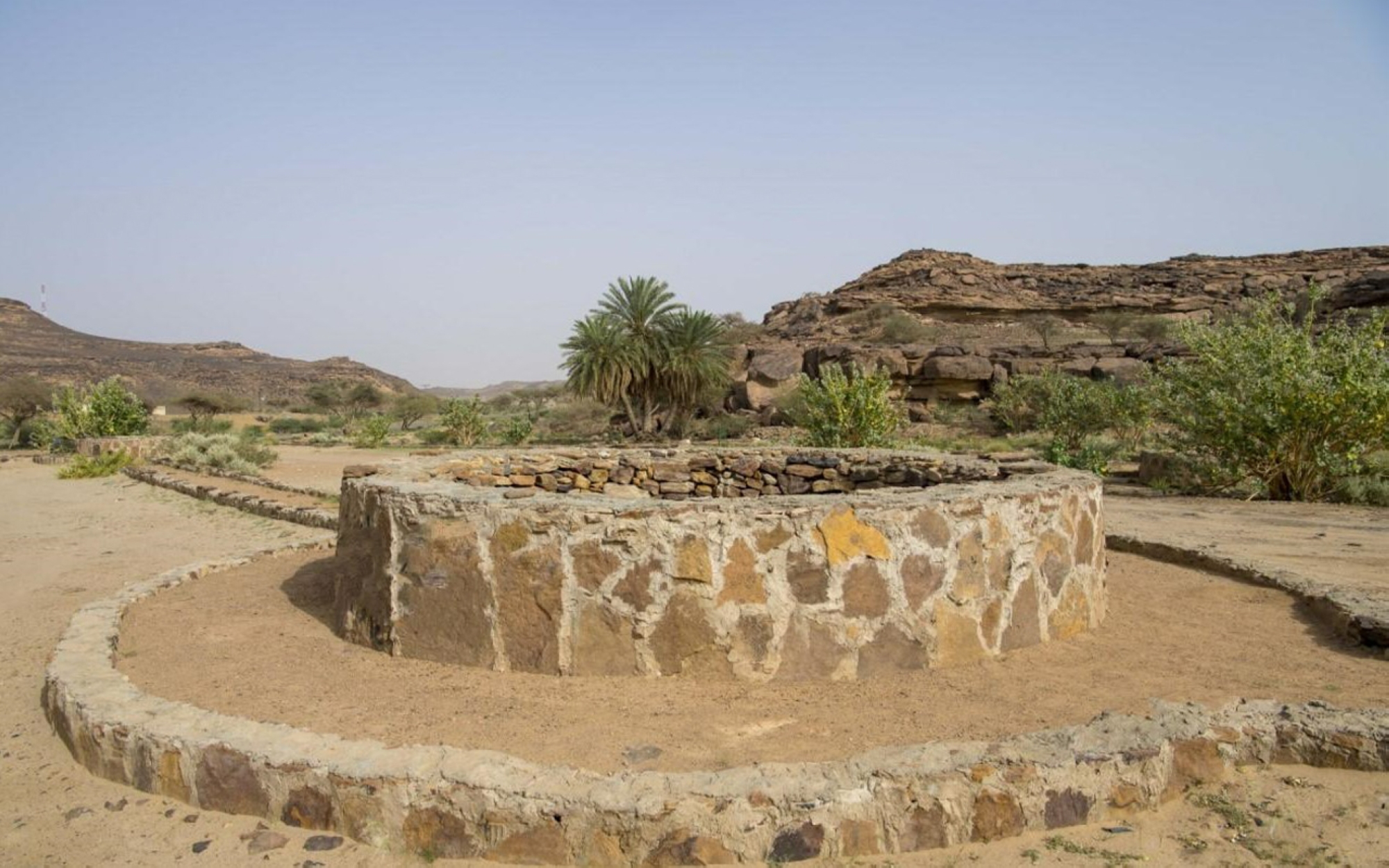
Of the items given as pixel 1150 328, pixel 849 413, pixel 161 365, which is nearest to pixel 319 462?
pixel 849 413

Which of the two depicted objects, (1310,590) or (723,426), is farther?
(723,426)

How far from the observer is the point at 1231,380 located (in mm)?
12031

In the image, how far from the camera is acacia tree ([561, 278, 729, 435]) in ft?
87.5

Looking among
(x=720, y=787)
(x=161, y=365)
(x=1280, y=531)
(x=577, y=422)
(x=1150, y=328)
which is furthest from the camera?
(x=161, y=365)

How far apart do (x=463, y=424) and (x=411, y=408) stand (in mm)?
14162

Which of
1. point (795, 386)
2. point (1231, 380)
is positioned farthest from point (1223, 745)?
point (795, 386)

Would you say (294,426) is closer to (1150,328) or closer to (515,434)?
(515,434)

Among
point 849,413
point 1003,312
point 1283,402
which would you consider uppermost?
point 1003,312

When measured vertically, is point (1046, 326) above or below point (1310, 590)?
above

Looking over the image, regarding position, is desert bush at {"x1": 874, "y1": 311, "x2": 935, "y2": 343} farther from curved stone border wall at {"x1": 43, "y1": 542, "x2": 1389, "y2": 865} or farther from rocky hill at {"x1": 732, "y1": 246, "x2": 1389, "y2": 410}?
curved stone border wall at {"x1": 43, "y1": 542, "x2": 1389, "y2": 865}

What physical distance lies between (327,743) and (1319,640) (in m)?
5.20

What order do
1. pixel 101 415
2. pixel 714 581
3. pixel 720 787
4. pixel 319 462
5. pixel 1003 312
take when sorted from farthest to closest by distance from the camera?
pixel 1003 312
pixel 101 415
pixel 319 462
pixel 714 581
pixel 720 787

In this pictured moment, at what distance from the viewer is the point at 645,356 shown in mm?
27203

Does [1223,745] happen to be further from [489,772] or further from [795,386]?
[795,386]
